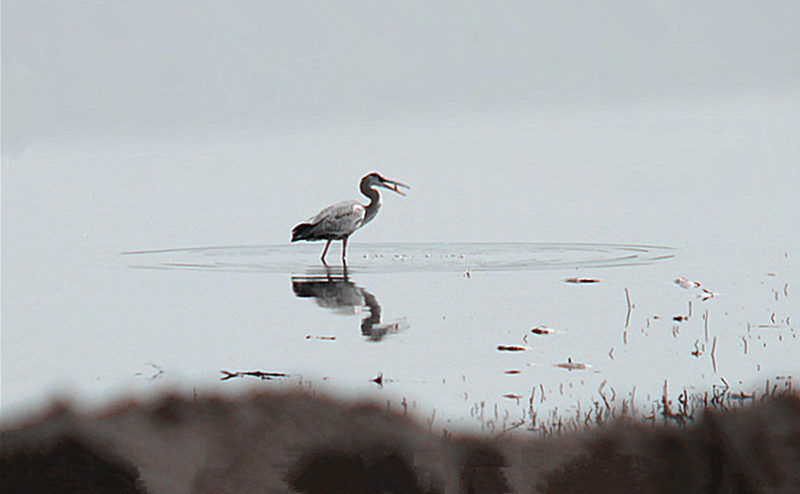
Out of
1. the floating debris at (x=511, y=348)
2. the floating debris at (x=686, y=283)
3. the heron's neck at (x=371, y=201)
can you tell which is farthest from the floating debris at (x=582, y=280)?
the heron's neck at (x=371, y=201)

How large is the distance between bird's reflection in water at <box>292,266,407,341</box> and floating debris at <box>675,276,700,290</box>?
3.77m

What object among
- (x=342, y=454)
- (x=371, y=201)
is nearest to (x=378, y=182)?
(x=371, y=201)

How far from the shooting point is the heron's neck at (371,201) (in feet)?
65.0

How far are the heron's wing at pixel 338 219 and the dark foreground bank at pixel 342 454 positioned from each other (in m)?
12.1

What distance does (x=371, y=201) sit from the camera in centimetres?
2003

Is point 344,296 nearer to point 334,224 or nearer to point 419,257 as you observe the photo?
point 419,257

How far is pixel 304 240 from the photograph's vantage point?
1892cm

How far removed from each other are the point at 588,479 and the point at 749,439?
3.71 ft

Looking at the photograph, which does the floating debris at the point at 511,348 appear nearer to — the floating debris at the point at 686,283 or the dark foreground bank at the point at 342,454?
the dark foreground bank at the point at 342,454

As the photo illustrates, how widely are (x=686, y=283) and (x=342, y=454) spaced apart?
816 centimetres

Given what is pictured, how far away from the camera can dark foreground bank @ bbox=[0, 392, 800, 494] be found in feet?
18.8

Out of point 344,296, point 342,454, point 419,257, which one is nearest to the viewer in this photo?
point 342,454

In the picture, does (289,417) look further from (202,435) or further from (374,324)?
(374,324)

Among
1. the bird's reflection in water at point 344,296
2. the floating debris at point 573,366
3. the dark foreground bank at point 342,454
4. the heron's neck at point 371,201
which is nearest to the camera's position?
the dark foreground bank at point 342,454
